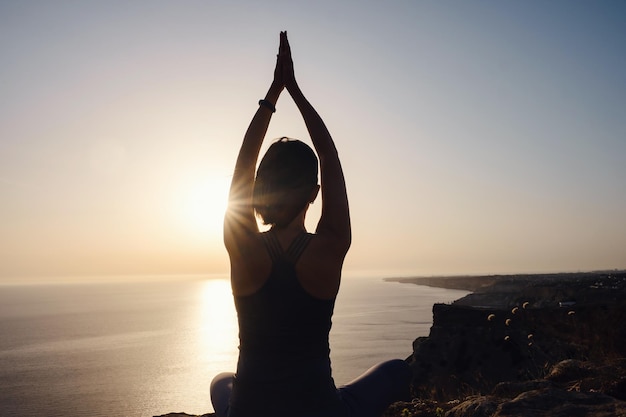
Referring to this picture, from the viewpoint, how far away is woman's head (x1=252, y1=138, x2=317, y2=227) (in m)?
2.11

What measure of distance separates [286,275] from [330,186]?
44 centimetres

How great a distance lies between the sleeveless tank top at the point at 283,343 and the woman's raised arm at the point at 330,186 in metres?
0.12

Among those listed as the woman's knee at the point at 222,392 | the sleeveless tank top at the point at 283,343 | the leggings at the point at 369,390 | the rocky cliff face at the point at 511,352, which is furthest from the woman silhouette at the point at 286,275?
the rocky cliff face at the point at 511,352

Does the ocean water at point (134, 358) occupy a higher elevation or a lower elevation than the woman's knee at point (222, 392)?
lower

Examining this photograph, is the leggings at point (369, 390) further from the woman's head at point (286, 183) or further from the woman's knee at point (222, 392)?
the woman's head at point (286, 183)

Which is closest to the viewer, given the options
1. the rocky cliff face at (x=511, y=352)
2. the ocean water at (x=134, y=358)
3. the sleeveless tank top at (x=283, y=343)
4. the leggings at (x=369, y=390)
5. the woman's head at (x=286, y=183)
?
the sleeveless tank top at (x=283, y=343)

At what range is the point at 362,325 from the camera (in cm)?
11412

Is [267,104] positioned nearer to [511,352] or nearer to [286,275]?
[286,275]

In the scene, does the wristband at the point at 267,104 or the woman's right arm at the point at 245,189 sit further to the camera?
the wristband at the point at 267,104

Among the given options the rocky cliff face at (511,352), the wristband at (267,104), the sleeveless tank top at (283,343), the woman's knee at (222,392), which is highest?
the wristband at (267,104)

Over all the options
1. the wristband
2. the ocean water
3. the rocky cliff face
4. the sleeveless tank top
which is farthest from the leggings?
the ocean water

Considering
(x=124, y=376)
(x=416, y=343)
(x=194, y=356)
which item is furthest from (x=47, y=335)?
(x=416, y=343)

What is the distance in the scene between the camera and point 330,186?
207cm

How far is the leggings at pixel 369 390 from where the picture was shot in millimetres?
2336
